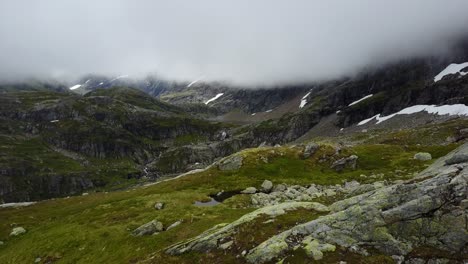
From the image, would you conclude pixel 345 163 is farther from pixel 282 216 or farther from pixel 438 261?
pixel 438 261

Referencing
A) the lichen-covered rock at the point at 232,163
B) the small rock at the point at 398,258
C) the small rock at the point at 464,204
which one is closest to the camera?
the small rock at the point at 398,258

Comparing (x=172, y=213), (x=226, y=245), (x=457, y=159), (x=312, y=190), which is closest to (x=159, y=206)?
(x=172, y=213)

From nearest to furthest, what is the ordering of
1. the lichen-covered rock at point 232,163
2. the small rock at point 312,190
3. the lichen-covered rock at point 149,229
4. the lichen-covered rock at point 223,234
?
the lichen-covered rock at point 223,234, the lichen-covered rock at point 149,229, the small rock at point 312,190, the lichen-covered rock at point 232,163

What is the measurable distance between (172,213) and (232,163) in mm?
34867

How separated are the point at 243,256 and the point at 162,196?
185 feet

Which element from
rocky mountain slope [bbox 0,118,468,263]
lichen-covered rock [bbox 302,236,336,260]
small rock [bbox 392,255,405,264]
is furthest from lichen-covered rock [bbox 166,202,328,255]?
small rock [bbox 392,255,405,264]

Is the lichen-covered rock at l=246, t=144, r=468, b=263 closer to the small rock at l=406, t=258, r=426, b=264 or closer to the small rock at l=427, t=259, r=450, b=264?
the small rock at l=406, t=258, r=426, b=264

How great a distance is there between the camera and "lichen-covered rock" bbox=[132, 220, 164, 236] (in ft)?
194

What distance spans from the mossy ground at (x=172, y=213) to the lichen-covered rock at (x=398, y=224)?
4.36 m

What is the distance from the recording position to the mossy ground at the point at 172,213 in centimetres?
5352

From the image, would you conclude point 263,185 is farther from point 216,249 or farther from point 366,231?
point 366,231

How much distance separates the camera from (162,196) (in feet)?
282

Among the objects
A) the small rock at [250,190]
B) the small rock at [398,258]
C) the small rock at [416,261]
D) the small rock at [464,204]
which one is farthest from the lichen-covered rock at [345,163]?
the small rock at [416,261]

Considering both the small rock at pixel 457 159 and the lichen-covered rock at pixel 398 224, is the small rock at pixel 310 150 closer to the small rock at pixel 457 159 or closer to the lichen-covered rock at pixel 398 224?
the small rock at pixel 457 159
